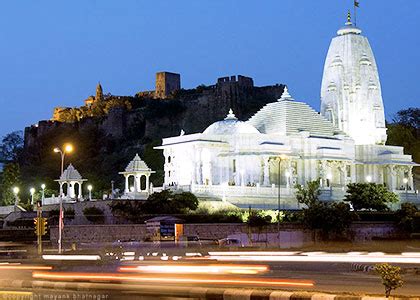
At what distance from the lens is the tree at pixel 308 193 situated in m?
72.9

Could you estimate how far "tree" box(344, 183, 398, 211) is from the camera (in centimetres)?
7269

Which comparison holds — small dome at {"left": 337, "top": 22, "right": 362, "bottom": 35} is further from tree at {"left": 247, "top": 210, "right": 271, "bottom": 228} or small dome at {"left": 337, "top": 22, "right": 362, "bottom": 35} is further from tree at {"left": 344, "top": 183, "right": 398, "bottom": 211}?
tree at {"left": 247, "top": 210, "right": 271, "bottom": 228}

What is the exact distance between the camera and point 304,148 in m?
82.0

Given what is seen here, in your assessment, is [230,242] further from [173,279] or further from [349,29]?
[349,29]

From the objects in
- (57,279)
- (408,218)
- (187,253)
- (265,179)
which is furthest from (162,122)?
(57,279)

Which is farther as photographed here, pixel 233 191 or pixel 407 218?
pixel 233 191

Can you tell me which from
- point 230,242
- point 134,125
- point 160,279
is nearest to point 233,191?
point 230,242

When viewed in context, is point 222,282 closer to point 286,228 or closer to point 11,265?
point 11,265

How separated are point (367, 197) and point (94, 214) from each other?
2234 cm

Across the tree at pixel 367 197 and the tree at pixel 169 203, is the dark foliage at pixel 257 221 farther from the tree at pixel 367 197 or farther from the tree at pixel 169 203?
the tree at pixel 367 197

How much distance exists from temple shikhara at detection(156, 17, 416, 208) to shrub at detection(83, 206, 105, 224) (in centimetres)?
754

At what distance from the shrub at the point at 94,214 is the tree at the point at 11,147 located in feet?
268

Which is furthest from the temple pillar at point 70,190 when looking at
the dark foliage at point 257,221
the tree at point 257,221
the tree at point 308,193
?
the dark foliage at point 257,221

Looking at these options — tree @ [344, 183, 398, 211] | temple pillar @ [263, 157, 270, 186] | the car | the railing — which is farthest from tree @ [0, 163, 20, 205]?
the car
